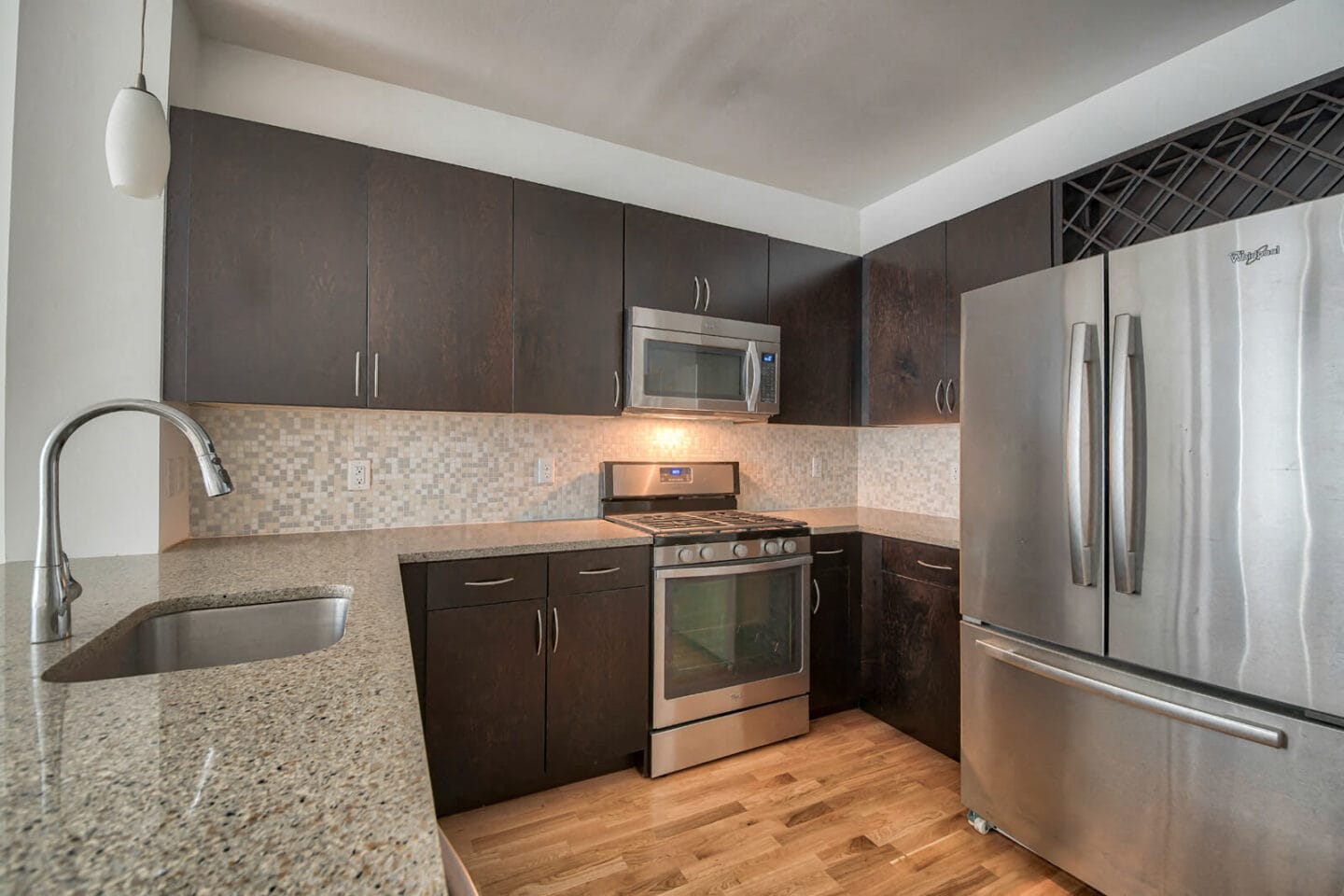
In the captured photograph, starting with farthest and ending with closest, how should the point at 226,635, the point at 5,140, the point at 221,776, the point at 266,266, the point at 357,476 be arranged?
1. the point at 357,476
2. the point at 266,266
3. the point at 5,140
4. the point at 226,635
5. the point at 221,776

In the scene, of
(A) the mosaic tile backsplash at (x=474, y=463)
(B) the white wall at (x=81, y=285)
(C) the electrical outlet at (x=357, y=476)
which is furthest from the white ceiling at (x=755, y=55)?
(C) the electrical outlet at (x=357, y=476)

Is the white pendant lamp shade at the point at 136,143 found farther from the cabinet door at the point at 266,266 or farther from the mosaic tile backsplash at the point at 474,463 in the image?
the mosaic tile backsplash at the point at 474,463

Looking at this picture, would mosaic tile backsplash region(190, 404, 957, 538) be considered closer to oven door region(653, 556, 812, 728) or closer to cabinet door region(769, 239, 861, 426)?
cabinet door region(769, 239, 861, 426)

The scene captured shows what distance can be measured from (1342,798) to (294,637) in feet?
7.58

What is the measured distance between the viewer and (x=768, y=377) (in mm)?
2691

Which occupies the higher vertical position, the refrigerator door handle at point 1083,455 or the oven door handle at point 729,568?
the refrigerator door handle at point 1083,455

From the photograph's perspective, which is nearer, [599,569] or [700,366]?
[599,569]

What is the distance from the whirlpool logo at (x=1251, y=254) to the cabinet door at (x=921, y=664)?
4.56 feet

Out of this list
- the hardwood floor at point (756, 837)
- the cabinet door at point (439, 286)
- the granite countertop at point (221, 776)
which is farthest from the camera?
the cabinet door at point (439, 286)

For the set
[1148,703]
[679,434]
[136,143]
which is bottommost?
[1148,703]

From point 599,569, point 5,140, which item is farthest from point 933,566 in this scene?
point 5,140

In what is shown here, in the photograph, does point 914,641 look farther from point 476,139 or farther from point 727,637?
point 476,139

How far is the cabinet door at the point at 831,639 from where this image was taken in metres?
2.61

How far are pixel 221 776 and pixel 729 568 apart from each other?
1.89 metres
